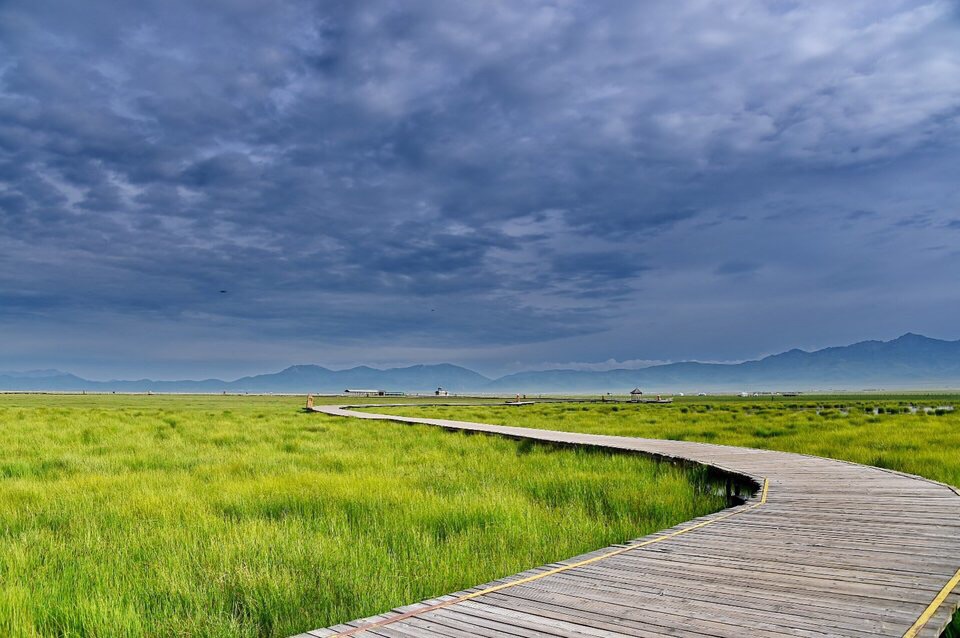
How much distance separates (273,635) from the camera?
4863 millimetres

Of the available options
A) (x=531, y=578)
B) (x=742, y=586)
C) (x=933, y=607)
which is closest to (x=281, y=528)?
(x=531, y=578)

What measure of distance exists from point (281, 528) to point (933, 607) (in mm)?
6648

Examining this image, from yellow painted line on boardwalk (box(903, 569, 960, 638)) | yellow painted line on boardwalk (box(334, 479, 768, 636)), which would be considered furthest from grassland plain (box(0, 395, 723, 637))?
yellow painted line on boardwalk (box(903, 569, 960, 638))

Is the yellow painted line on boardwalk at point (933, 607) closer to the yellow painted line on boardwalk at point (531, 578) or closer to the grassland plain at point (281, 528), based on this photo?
the yellow painted line on boardwalk at point (531, 578)

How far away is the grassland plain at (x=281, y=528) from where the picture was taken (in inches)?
206

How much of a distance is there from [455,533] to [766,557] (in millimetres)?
3778

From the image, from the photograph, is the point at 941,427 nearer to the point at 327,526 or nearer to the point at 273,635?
the point at 327,526

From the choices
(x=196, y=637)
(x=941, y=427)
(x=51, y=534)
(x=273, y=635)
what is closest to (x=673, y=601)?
(x=273, y=635)

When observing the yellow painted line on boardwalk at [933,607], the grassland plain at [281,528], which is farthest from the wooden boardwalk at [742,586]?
the grassland plain at [281,528]

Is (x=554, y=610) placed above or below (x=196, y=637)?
above

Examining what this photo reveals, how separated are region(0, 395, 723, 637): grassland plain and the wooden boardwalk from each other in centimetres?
148

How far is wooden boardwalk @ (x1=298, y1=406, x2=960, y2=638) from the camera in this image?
12.0 ft

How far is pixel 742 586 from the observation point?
4512 millimetres

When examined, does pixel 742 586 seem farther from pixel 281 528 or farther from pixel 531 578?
pixel 281 528
